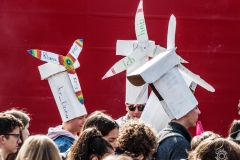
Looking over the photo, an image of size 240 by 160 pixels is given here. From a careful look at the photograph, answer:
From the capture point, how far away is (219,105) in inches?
316

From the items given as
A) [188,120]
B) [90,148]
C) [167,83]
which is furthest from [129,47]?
[90,148]

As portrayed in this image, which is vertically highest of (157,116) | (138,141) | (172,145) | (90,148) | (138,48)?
(138,48)

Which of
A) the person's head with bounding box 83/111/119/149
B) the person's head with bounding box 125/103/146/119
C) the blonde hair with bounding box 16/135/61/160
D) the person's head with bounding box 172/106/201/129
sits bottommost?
the person's head with bounding box 125/103/146/119

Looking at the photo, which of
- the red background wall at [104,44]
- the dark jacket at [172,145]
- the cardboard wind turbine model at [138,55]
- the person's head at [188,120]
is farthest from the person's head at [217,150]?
the red background wall at [104,44]

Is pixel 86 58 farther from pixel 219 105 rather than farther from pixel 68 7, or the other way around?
pixel 219 105

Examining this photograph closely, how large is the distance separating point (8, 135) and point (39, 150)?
0.82 metres

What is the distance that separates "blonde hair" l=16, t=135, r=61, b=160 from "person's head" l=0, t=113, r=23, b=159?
2.31 ft

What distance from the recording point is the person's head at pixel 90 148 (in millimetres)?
3932

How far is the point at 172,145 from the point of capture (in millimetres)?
4641

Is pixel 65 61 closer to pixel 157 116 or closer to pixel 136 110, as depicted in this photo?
pixel 136 110

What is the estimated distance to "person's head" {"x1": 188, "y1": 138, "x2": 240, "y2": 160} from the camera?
11.0ft

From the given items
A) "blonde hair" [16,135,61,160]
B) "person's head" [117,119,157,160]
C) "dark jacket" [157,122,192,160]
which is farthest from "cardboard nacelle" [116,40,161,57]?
"blonde hair" [16,135,61,160]

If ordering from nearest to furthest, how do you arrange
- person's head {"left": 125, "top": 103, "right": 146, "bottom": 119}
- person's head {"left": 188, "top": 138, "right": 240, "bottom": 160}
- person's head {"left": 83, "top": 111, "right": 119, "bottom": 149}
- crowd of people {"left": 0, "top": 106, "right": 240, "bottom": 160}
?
person's head {"left": 188, "top": 138, "right": 240, "bottom": 160} < crowd of people {"left": 0, "top": 106, "right": 240, "bottom": 160} < person's head {"left": 83, "top": 111, "right": 119, "bottom": 149} < person's head {"left": 125, "top": 103, "right": 146, "bottom": 119}

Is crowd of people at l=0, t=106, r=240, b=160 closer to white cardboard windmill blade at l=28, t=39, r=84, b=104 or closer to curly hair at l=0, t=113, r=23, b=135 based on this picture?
curly hair at l=0, t=113, r=23, b=135
